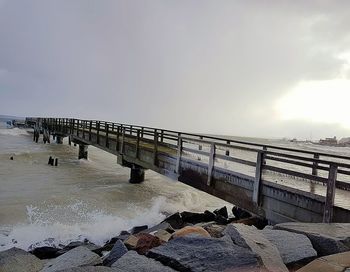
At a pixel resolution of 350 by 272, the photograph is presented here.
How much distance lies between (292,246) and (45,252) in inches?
222

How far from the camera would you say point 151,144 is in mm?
16922

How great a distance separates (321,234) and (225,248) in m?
1.48

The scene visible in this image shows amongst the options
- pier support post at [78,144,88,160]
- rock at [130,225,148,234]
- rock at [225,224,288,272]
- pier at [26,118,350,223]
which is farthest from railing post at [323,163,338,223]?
pier support post at [78,144,88,160]

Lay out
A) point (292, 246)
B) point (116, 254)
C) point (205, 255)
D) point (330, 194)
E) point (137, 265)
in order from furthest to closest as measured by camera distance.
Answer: point (330, 194), point (116, 254), point (292, 246), point (137, 265), point (205, 255)

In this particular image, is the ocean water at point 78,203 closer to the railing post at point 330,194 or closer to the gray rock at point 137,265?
the gray rock at point 137,265

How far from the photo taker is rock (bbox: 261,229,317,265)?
160 inches

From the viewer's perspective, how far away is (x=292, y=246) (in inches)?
169

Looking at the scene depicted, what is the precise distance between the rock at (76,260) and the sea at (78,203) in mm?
2902

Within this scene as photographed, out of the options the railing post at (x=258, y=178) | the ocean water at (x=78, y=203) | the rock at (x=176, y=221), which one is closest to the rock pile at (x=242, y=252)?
the railing post at (x=258, y=178)

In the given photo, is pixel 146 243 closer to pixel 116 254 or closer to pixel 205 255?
pixel 116 254

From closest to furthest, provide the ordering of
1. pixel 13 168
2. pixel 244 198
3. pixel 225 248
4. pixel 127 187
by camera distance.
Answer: pixel 225 248
pixel 244 198
pixel 127 187
pixel 13 168

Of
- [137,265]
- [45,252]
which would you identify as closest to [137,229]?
[45,252]

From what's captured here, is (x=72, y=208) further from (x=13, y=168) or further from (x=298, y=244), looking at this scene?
(x=13, y=168)

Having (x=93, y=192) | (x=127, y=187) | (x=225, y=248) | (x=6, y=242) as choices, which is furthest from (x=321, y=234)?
(x=127, y=187)
